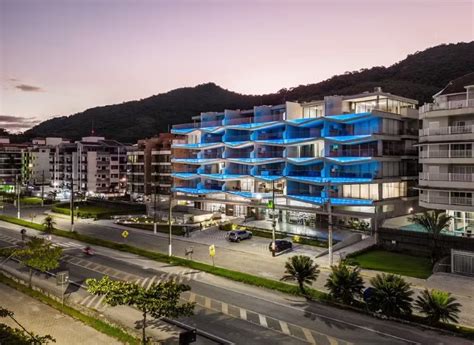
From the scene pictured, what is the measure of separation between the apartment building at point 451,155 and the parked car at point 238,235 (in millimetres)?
23010

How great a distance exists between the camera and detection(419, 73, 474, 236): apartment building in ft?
159

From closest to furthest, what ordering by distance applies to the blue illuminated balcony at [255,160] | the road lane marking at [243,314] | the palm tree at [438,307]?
the palm tree at [438,307], the road lane marking at [243,314], the blue illuminated balcony at [255,160]

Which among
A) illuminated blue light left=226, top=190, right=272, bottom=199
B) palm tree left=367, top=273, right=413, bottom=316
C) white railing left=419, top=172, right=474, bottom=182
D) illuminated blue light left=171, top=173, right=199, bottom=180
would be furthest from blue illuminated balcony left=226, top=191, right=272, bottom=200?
palm tree left=367, top=273, right=413, bottom=316

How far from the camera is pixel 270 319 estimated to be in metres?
29.7

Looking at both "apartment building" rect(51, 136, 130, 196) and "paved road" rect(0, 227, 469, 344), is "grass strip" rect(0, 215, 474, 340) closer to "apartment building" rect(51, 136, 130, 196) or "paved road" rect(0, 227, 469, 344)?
"paved road" rect(0, 227, 469, 344)

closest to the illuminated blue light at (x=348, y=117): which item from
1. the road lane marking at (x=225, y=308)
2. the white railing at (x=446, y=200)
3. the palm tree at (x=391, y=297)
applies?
the white railing at (x=446, y=200)

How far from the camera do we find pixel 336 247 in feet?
171

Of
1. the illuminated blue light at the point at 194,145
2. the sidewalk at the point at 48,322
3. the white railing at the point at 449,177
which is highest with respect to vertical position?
the illuminated blue light at the point at 194,145

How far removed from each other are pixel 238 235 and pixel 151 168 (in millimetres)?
56755

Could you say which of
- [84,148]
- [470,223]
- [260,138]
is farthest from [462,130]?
[84,148]

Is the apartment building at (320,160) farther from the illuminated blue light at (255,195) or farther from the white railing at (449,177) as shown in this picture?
the white railing at (449,177)

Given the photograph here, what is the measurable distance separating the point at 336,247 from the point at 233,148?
33123 millimetres

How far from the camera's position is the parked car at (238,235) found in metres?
57.8

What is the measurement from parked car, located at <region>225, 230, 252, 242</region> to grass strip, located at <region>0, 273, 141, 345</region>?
2702 centimetres
